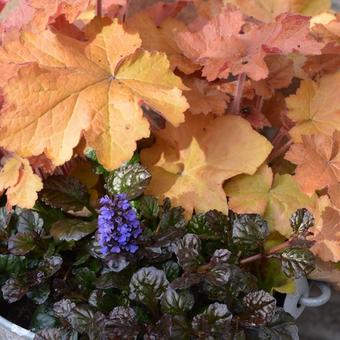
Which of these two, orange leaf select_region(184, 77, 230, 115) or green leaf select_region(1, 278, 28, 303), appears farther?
orange leaf select_region(184, 77, 230, 115)

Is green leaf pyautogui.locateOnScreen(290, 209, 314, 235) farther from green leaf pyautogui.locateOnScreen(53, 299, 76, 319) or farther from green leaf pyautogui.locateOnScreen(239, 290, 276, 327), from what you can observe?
green leaf pyautogui.locateOnScreen(53, 299, 76, 319)

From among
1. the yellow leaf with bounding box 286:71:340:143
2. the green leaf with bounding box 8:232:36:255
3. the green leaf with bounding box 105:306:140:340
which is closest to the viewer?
the green leaf with bounding box 105:306:140:340

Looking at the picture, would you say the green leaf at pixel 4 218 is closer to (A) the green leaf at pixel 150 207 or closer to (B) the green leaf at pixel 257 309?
(A) the green leaf at pixel 150 207

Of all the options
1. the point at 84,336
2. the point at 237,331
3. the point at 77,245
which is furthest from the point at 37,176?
the point at 237,331

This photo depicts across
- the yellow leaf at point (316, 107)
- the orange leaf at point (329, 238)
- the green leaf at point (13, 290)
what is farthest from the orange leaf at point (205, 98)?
the green leaf at point (13, 290)

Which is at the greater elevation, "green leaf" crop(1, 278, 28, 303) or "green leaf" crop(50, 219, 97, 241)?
"green leaf" crop(50, 219, 97, 241)

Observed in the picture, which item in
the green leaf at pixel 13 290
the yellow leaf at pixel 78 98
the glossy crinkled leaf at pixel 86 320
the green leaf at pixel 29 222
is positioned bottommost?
the glossy crinkled leaf at pixel 86 320

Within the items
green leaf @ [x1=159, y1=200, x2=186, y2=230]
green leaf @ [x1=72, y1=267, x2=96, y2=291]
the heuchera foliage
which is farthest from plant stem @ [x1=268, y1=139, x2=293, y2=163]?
green leaf @ [x1=72, y1=267, x2=96, y2=291]
